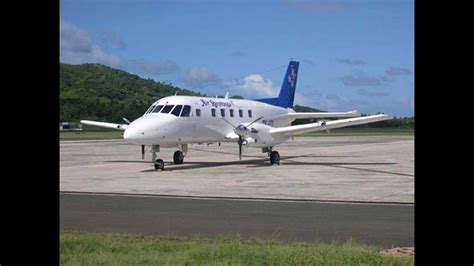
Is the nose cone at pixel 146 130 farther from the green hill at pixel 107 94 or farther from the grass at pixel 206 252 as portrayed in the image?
the green hill at pixel 107 94

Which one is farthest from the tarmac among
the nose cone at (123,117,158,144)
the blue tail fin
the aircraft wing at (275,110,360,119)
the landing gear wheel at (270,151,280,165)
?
the blue tail fin

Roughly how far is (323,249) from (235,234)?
2466 mm

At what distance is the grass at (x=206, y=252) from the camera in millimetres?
7105

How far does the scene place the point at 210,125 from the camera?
94.6 feet

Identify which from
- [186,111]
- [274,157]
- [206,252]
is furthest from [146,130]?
[206,252]

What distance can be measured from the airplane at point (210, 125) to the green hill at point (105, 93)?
4137cm

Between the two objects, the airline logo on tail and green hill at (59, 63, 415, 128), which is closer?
the airline logo on tail

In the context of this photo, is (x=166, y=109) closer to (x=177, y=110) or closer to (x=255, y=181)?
(x=177, y=110)

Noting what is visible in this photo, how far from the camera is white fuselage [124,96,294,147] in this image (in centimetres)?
2538

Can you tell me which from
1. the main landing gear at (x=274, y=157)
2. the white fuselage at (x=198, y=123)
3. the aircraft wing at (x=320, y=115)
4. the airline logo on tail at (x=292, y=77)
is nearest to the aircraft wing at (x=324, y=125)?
the white fuselage at (x=198, y=123)

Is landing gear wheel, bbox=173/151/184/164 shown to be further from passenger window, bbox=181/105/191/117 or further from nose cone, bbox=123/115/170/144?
nose cone, bbox=123/115/170/144

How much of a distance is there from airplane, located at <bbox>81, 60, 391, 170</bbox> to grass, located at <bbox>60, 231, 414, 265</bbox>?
15903 millimetres

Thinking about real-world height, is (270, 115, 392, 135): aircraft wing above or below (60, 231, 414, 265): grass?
above
